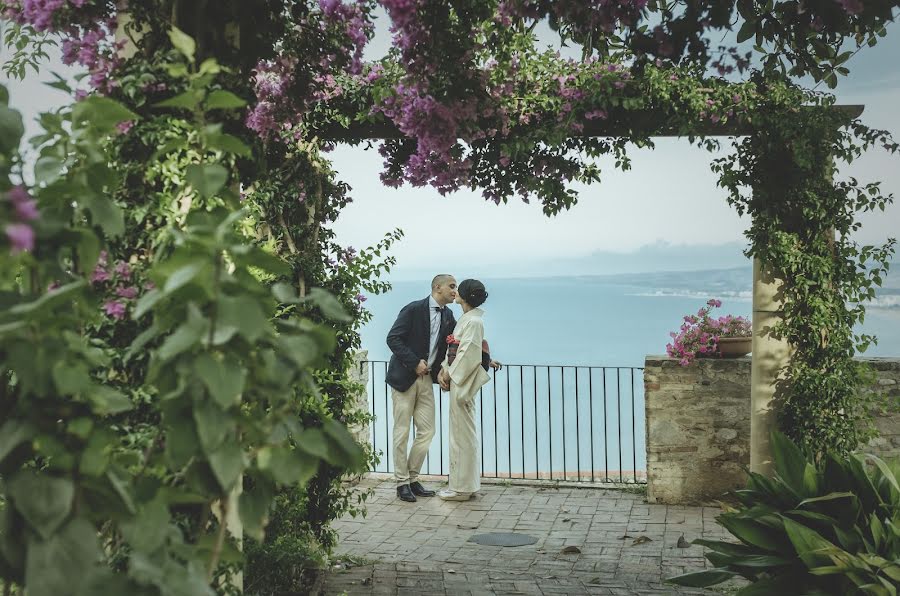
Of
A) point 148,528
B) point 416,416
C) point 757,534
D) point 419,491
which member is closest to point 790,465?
point 757,534

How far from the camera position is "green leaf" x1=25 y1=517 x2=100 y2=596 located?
51.1 inches

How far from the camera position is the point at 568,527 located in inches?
264

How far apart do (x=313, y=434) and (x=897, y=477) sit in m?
3.31

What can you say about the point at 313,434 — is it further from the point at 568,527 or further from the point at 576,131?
the point at 568,527

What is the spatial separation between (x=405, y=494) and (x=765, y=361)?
11.1 feet

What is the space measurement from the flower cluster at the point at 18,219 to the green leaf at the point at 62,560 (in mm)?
467

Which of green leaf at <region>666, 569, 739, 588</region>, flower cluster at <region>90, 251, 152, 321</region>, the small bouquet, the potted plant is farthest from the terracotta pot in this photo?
flower cluster at <region>90, 251, 152, 321</region>

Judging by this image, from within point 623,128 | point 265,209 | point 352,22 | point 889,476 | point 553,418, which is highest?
point 352,22

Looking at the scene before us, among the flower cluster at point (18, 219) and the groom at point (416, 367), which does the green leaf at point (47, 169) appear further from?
the groom at point (416, 367)

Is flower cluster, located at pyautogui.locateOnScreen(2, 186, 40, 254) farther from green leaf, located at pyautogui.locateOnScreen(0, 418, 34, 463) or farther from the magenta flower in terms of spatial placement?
green leaf, located at pyautogui.locateOnScreen(0, 418, 34, 463)

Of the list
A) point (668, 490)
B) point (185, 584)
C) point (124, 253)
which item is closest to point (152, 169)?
point (124, 253)

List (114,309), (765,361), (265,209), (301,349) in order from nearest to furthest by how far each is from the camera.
Answer: 1. (301,349)
2. (114,309)
3. (265,209)
4. (765,361)

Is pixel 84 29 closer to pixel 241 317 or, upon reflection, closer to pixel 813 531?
pixel 241 317

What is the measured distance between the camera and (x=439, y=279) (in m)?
7.47
